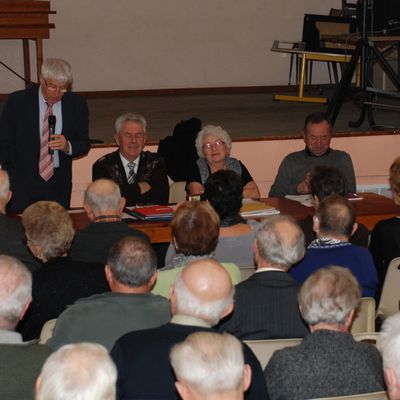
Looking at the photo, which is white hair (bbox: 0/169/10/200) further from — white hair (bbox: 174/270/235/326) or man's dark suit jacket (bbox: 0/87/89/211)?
white hair (bbox: 174/270/235/326)

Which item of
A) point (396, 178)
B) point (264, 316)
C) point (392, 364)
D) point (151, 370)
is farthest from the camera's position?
point (396, 178)

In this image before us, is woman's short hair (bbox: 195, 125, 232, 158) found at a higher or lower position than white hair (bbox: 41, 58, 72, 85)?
lower

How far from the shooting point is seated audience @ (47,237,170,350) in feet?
10.5

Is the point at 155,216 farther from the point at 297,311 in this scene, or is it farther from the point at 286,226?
the point at 297,311

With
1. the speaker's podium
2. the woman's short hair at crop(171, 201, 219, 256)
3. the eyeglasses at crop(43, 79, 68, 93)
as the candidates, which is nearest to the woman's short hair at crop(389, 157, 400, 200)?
the woman's short hair at crop(171, 201, 219, 256)

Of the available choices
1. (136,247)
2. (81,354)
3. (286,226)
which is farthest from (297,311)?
(81,354)

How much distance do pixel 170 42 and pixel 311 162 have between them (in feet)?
22.7

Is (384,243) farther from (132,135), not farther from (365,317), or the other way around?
(132,135)

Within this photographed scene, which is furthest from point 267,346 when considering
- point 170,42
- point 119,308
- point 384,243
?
point 170,42

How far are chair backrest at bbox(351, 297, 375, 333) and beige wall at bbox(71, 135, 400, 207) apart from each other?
13.5ft

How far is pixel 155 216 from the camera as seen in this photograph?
5.20 meters

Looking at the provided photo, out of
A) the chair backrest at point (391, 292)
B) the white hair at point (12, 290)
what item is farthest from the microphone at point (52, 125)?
the white hair at point (12, 290)

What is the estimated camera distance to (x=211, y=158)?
19.5 ft

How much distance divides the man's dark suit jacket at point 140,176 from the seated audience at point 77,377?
11.7 ft
